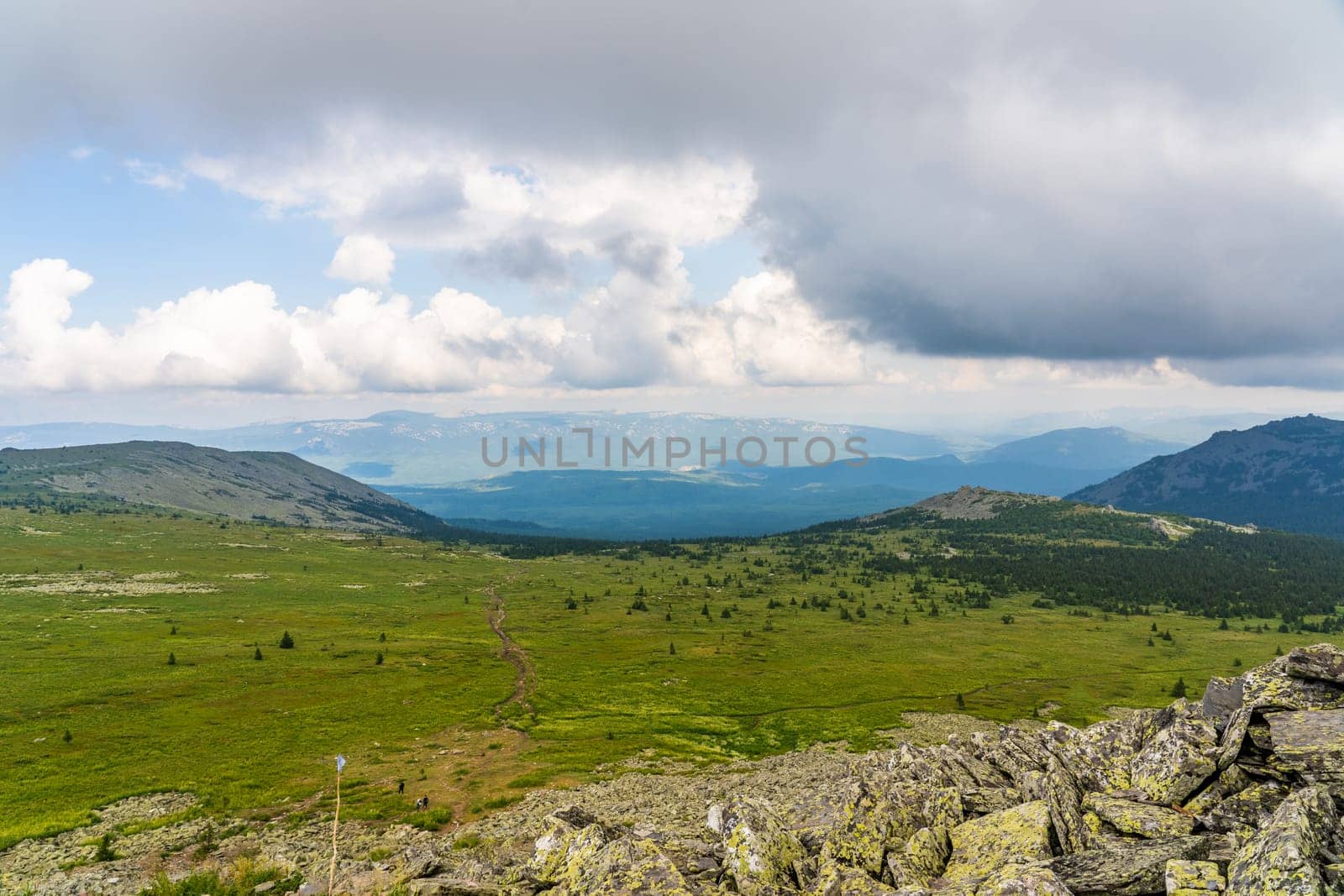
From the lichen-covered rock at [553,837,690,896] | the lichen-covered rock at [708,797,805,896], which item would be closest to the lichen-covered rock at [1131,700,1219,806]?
the lichen-covered rock at [708,797,805,896]

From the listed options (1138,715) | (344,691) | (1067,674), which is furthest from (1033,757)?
(1067,674)

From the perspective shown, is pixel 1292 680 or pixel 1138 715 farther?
pixel 1138 715

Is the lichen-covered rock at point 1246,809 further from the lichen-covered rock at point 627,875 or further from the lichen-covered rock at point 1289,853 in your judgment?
the lichen-covered rock at point 627,875

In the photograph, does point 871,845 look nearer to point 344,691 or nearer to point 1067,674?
point 344,691

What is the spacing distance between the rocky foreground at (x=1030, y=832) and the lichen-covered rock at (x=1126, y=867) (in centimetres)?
6

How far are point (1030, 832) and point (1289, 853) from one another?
8732mm

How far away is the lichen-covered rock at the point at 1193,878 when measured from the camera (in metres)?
15.1

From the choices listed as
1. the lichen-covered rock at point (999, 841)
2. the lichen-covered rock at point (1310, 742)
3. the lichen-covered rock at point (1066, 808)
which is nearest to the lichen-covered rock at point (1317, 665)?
the lichen-covered rock at point (1310, 742)

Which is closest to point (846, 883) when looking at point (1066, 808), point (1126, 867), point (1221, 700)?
point (1126, 867)

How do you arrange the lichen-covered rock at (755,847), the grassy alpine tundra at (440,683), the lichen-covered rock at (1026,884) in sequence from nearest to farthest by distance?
the lichen-covered rock at (1026,884), the lichen-covered rock at (755,847), the grassy alpine tundra at (440,683)

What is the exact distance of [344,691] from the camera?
83.4 m

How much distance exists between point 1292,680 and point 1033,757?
42.6 ft

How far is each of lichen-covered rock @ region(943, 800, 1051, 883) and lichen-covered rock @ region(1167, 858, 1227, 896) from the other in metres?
4.46

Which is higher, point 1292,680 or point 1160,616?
point 1292,680
